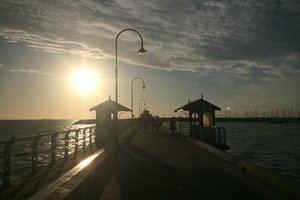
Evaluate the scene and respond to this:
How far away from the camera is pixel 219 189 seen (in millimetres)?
9586

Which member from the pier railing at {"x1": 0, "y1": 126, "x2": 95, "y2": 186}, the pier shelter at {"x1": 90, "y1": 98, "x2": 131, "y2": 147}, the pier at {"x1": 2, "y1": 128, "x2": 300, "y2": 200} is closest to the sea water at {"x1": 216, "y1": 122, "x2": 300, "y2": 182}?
the pier shelter at {"x1": 90, "y1": 98, "x2": 131, "y2": 147}

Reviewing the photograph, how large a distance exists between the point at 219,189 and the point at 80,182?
141 inches

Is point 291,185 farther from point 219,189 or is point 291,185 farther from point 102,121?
point 102,121

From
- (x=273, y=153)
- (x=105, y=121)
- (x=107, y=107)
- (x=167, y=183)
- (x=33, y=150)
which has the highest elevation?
(x=107, y=107)

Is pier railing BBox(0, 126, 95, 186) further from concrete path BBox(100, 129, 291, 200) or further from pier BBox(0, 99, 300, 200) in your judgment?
concrete path BBox(100, 129, 291, 200)

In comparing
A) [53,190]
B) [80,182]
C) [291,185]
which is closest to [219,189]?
[291,185]

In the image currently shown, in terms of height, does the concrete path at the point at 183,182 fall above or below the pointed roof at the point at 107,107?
below

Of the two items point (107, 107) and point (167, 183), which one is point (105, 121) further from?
point (167, 183)

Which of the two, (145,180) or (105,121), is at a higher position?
(105,121)

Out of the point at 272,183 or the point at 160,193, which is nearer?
the point at 160,193

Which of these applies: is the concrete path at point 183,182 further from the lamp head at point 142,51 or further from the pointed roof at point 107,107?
the pointed roof at point 107,107

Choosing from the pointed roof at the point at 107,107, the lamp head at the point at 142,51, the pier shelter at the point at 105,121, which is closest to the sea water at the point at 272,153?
the pier shelter at the point at 105,121

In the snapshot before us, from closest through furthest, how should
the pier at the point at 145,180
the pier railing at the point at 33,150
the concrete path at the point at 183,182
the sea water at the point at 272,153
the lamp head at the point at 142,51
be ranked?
the pier at the point at 145,180 → the concrete path at the point at 183,182 → the pier railing at the point at 33,150 → the lamp head at the point at 142,51 → the sea water at the point at 272,153

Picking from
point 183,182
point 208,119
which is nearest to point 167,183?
point 183,182
